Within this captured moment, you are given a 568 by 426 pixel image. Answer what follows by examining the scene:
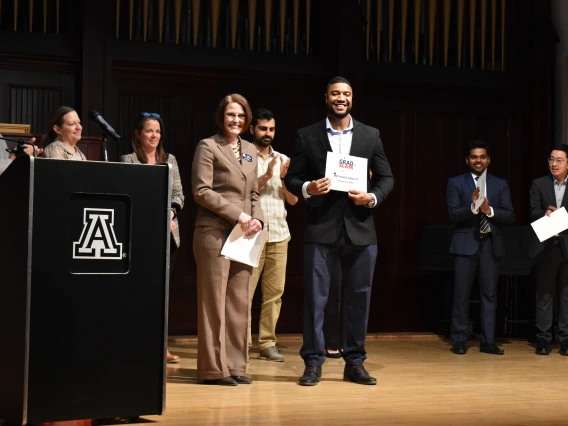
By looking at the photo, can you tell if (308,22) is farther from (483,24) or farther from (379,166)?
(379,166)

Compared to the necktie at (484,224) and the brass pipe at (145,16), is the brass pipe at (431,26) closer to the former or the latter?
the necktie at (484,224)

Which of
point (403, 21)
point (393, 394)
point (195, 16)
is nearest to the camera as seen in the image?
point (393, 394)

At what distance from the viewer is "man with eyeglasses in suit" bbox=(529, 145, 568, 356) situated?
247 inches

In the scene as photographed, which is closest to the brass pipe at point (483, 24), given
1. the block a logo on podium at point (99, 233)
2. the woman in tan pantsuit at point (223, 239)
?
the woman in tan pantsuit at point (223, 239)

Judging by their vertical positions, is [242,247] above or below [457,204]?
below

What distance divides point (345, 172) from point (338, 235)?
0.33 metres

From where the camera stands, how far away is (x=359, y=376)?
4500 millimetres

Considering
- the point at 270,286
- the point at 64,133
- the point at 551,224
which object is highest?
the point at 64,133

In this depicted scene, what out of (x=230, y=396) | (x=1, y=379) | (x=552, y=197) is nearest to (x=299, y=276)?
(x=552, y=197)

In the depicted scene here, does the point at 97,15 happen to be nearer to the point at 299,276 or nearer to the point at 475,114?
the point at 299,276

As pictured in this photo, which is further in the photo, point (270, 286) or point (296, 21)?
point (296, 21)

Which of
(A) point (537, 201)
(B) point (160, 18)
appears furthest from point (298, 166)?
(B) point (160, 18)

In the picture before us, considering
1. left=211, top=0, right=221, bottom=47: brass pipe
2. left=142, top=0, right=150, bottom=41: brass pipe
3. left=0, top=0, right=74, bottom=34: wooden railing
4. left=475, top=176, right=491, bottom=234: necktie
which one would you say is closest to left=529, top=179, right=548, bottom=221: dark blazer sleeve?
left=475, top=176, right=491, bottom=234: necktie

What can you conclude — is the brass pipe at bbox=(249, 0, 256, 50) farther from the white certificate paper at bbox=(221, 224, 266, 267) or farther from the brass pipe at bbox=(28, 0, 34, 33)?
the white certificate paper at bbox=(221, 224, 266, 267)
